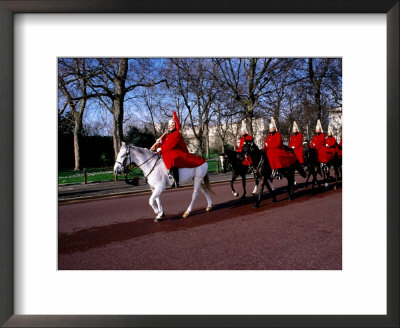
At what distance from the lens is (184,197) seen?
15.2 feet

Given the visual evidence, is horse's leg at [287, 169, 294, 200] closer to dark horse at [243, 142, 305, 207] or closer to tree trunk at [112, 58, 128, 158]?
dark horse at [243, 142, 305, 207]

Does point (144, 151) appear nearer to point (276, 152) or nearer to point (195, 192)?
point (195, 192)

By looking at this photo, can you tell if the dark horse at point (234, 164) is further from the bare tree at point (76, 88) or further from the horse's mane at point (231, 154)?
the bare tree at point (76, 88)

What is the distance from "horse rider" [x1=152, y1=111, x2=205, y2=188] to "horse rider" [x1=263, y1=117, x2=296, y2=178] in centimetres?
179

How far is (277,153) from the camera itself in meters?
5.37

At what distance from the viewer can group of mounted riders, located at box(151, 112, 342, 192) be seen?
4242mm

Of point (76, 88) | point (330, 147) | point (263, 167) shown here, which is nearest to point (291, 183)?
point (263, 167)
